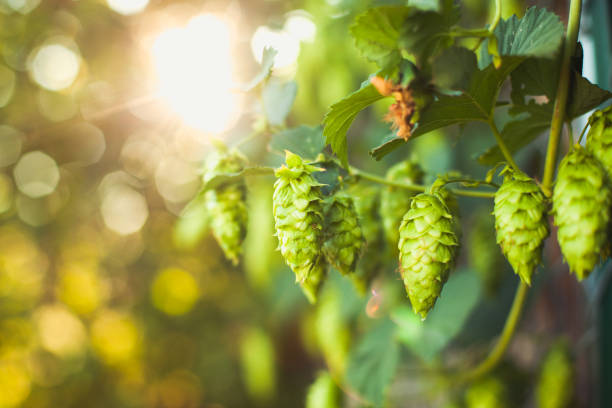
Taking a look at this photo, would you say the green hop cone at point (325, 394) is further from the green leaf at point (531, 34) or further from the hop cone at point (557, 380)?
the green leaf at point (531, 34)

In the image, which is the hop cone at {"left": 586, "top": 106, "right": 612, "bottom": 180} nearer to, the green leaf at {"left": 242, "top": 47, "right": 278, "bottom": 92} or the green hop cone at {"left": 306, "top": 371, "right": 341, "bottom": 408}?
the green leaf at {"left": 242, "top": 47, "right": 278, "bottom": 92}

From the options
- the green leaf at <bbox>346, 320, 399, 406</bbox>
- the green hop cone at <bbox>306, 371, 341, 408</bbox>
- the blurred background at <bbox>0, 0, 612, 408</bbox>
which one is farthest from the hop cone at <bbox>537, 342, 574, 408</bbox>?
the green hop cone at <bbox>306, 371, 341, 408</bbox>

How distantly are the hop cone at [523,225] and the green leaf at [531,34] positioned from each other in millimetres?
117

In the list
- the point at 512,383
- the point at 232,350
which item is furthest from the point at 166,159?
the point at 512,383

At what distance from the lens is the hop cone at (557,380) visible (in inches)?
35.9

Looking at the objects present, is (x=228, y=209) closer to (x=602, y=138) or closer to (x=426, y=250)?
(x=426, y=250)

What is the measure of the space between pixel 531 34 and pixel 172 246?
6.66 ft

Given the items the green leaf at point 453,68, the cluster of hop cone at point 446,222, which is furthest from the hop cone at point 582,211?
the green leaf at point 453,68

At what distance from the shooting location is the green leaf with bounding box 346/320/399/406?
87 centimetres

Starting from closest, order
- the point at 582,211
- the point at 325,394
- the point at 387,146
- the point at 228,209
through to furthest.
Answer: the point at 582,211, the point at 387,146, the point at 228,209, the point at 325,394

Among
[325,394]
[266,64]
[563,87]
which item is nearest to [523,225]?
[563,87]

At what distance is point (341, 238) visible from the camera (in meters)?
0.50

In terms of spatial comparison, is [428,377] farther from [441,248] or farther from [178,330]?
[178,330]

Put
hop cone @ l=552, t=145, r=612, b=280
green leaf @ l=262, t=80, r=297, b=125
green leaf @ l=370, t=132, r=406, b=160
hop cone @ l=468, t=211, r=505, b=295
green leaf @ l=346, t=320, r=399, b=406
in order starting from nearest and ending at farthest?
hop cone @ l=552, t=145, r=612, b=280 → green leaf @ l=370, t=132, r=406, b=160 → green leaf @ l=262, t=80, r=297, b=125 → green leaf @ l=346, t=320, r=399, b=406 → hop cone @ l=468, t=211, r=505, b=295
